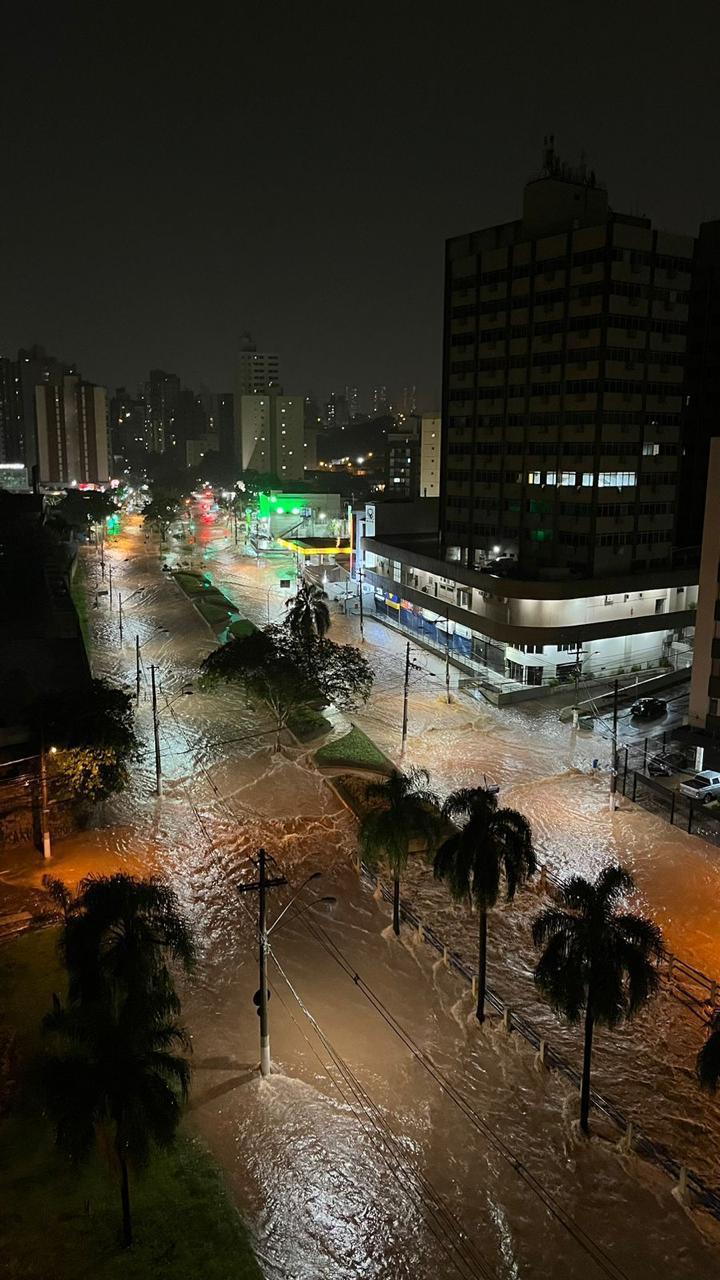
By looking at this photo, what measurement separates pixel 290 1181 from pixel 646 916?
48.3 ft

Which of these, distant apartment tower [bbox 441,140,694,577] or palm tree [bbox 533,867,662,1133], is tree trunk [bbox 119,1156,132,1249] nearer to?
palm tree [bbox 533,867,662,1133]

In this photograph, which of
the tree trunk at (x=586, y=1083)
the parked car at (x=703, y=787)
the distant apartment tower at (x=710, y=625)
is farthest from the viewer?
the distant apartment tower at (x=710, y=625)

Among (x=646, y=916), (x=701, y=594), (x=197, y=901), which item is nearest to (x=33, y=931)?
(x=197, y=901)

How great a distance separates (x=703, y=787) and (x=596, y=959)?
64.6 feet

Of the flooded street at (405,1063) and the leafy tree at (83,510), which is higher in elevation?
the leafy tree at (83,510)

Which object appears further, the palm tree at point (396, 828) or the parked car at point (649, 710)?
the parked car at point (649, 710)

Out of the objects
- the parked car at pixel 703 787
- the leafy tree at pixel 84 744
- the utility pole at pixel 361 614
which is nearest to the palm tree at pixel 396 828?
the leafy tree at pixel 84 744

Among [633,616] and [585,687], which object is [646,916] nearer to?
[585,687]

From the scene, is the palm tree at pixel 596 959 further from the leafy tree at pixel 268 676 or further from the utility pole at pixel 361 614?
the utility pole at pixel 361 614

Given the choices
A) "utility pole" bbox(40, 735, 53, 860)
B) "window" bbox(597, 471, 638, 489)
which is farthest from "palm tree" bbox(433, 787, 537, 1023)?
"window" bbox(597, 471, 638, 489)

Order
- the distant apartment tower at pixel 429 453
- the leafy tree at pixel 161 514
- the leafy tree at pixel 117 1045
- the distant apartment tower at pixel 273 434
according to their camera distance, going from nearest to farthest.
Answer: the leafy tree at pixel 117 1045 → the leafy tree at pixel 161 514 → the distant apartment tower at pixel 429 453 → the distant apartment tower at pixel 273 434

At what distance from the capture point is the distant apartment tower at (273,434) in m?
192

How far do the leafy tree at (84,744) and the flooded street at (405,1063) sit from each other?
7.05ft

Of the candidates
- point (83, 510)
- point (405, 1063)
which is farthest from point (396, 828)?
point (83, 510)
